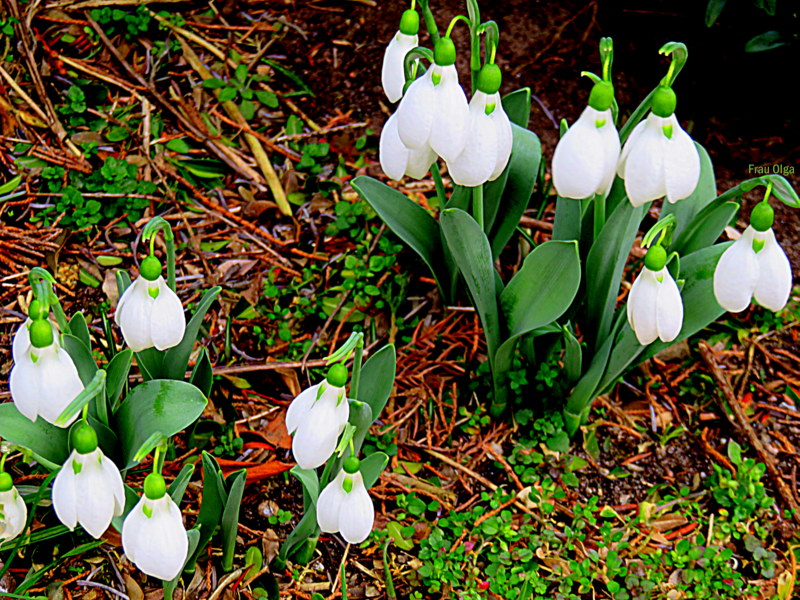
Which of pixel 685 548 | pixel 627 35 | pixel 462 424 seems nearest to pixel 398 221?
pixel 462 424

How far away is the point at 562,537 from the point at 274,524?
65 cm

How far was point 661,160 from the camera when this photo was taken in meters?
1.46

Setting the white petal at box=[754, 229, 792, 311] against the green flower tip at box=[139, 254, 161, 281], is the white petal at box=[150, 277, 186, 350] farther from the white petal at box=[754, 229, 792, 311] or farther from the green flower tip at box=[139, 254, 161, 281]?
the white petal at box=[754, 229, 792, 311]

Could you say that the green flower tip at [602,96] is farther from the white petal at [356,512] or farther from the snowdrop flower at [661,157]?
the white petal at [356,512]

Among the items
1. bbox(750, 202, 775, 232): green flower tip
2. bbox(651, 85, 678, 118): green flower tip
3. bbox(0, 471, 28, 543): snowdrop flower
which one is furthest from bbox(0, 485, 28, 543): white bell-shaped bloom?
bbox(750, 202, 775, 232): green flower tip

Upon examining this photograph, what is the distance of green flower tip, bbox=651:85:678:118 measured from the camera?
143cm

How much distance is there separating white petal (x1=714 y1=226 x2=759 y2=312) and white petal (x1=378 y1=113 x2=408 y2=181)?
24.6 inches

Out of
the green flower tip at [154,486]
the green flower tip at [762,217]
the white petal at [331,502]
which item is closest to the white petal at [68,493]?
the green flower tip at [154,486]

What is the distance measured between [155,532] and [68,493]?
5.6 inches

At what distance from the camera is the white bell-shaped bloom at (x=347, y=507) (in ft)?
4.67

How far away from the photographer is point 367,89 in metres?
2.87

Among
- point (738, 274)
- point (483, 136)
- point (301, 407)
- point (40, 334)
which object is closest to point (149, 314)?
point (40, 334)

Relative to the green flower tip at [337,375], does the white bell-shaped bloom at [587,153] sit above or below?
above

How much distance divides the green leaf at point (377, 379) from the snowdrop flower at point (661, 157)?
564 mm
